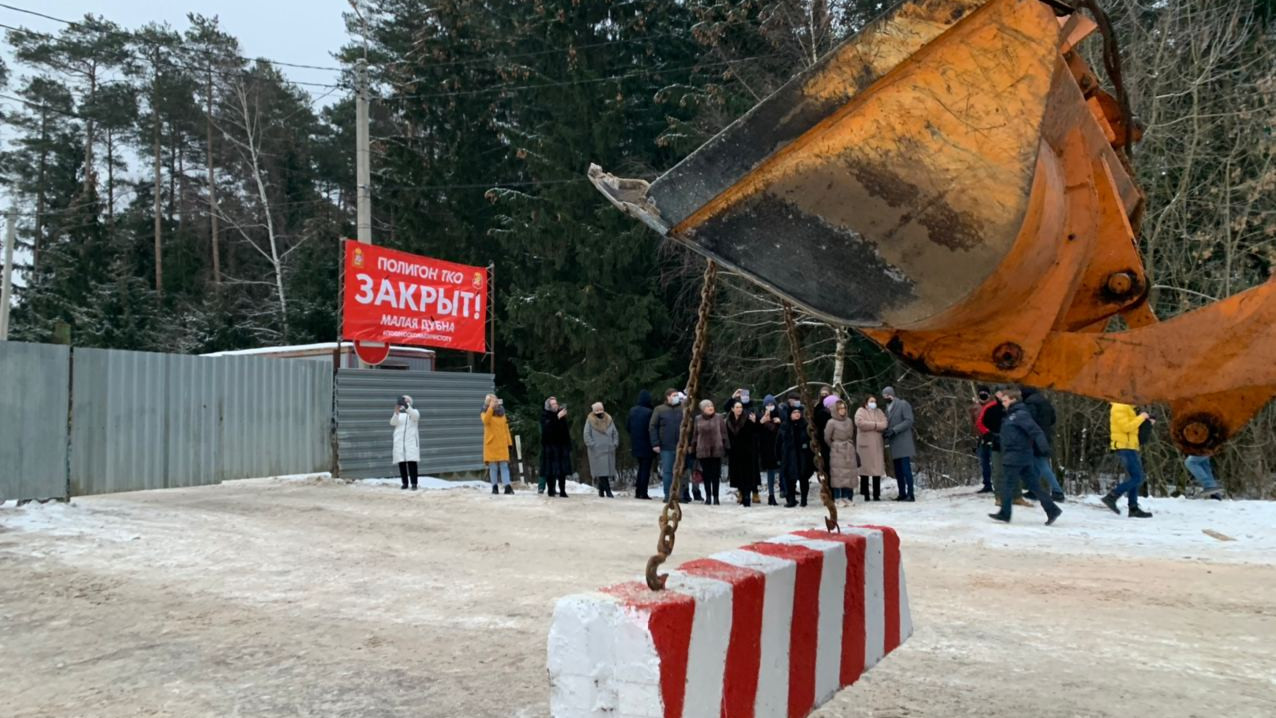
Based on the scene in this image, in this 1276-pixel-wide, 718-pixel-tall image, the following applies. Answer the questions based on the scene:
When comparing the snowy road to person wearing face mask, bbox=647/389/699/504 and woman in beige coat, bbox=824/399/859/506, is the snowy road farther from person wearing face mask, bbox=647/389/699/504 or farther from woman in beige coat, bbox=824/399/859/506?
person wearing face mask, bbox=647/389/699/504

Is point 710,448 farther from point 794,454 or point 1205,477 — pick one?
point 1205,477

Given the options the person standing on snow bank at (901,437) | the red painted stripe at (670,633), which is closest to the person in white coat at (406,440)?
the person standing on snow bank at (901,437)

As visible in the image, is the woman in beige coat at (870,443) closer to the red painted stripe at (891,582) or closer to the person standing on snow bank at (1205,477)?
the person standing on snow bank at (1205,477)

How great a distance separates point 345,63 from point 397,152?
20.2 ft

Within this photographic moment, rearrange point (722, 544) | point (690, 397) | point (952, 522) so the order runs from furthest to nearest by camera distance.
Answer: point (952, 522)
point (722, 544)
point (690, 397)

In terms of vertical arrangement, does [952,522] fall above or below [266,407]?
below

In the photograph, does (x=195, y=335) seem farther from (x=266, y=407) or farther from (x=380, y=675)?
(x=380, y=675)

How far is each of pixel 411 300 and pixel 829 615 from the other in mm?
15781

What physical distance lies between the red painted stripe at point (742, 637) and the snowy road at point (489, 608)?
150 cm

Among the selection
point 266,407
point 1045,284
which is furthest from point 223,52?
point 1045,284

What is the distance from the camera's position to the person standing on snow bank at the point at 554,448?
1498 cm

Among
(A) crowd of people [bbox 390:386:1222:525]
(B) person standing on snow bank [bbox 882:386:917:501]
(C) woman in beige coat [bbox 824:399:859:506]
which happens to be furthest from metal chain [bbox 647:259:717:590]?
(B) person standing on snow bank [bbox 882:386:917:501]

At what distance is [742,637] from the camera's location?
109 inches

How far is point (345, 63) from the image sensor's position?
34375mm
